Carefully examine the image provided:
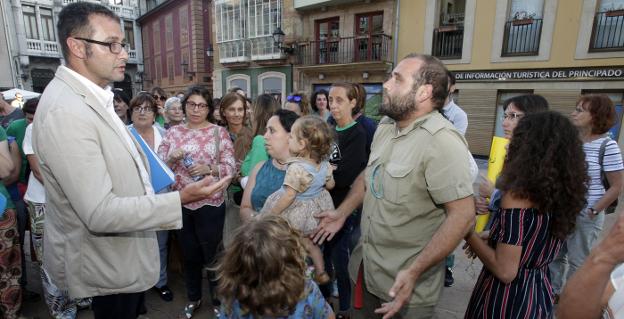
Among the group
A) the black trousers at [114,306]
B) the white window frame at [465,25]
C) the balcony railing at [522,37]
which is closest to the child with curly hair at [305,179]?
the black trousers at [114,306]

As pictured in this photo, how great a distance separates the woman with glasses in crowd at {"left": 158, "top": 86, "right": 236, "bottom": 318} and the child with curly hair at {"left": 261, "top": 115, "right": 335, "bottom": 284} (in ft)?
2.58

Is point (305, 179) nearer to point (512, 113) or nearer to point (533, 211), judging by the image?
point (533, 211)

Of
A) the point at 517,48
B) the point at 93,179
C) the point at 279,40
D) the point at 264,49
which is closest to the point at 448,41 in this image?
the point at 517,48

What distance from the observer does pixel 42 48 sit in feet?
68.6

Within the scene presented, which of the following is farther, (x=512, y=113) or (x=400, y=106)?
(x=512, y=113)

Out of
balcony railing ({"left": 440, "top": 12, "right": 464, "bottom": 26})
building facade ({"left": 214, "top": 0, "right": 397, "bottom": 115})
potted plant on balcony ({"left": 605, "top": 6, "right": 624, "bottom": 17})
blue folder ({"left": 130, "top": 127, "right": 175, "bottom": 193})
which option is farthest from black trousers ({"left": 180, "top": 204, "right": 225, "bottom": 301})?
potted plant on balcony ({"left": 605, "top": 6, "right": 624, "bottom": 17})

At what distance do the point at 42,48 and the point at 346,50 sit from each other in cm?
2073

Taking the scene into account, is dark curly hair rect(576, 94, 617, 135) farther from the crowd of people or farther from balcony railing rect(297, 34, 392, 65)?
balcony railing rect(297, 34, 392, 65)

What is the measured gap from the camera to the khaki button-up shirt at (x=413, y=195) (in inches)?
57.4

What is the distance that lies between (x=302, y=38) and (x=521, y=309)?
14.7 meters

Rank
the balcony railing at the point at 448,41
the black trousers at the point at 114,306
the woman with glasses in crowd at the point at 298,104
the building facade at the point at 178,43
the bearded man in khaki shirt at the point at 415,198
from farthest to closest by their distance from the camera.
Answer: the building facade at the point at 178,43
the balcony railing at the point at 448,41
the woman with glasses in crowd at the point at 298,104
the black trousers at the point at 114,306
the bearded man in khaki shirt at the point at 415,198

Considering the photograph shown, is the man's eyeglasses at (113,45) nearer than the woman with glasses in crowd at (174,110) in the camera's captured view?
Yes

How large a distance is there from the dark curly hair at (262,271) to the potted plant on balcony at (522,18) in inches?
451

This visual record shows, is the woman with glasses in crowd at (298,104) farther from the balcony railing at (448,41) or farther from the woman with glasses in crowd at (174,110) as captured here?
the balcony railing at (448,41)
